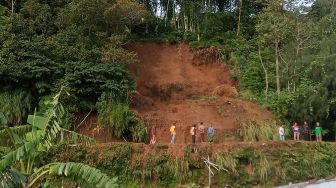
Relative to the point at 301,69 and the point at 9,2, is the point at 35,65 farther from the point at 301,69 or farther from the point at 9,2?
the point at 301,69

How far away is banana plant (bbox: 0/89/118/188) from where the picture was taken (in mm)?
9984

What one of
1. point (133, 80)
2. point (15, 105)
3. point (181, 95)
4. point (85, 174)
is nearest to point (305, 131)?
point (181, 95)

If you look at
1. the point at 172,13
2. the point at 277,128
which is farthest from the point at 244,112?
the point at 172,13

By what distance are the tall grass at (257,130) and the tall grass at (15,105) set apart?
10.5 m

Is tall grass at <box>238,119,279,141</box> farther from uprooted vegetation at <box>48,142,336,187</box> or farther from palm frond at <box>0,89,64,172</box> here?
palm frond at <box>0,89,64,172</box>

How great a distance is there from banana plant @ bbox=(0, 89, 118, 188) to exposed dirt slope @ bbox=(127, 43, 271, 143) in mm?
13696

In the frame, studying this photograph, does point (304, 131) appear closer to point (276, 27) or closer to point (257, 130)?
point (257, 130)

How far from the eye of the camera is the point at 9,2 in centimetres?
2938

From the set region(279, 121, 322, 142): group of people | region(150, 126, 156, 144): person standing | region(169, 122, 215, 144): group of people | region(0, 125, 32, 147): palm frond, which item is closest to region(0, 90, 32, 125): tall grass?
region(150, 126, 156, 144): person standing

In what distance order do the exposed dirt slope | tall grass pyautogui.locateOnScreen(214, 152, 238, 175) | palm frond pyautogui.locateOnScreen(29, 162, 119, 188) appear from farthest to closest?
1. the exposed dirt slope
2. tall grass pyautogui.locateOnScreen(214, 152, 238, 175)
3. palm frond pyautogui.locateOnScreen(29, 162, 119, 188)

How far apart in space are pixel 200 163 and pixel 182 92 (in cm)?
1134

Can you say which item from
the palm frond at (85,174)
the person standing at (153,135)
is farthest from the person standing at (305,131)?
the palm frond at (85,174)

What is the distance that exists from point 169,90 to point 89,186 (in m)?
21.9

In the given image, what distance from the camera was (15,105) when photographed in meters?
24.1
